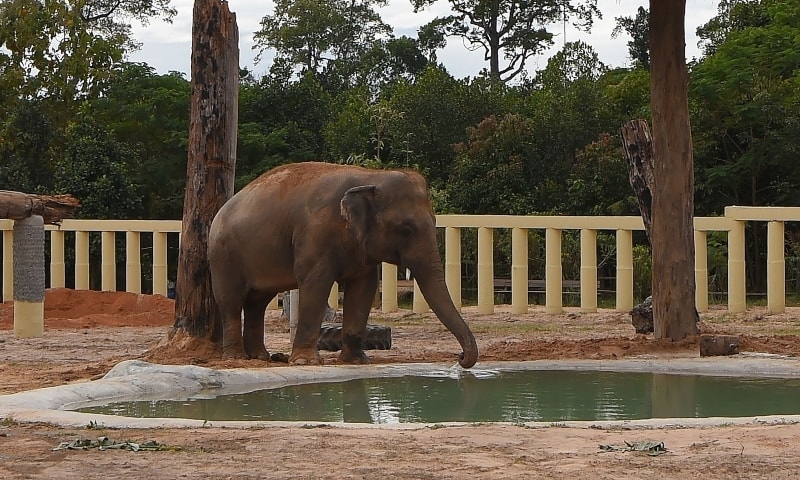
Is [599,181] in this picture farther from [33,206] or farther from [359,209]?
[359,209]

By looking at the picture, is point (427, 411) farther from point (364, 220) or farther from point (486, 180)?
point (486, 180)

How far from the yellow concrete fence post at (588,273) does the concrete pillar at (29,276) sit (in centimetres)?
770

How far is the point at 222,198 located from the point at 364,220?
213cm

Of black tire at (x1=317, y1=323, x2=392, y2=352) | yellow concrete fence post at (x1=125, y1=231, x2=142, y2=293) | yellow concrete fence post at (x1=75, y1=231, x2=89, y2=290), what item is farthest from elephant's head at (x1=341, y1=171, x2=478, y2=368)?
yellow concrete fence post at (x1=75, y1=231, x2=89, y2=290)

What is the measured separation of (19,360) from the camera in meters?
13.2

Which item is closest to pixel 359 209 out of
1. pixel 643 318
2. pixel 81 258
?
pixel 643 318

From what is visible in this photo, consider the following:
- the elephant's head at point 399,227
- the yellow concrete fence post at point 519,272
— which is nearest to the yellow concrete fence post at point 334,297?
the yellow concrete fence post at point 519,272

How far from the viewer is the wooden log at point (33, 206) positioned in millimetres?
15586

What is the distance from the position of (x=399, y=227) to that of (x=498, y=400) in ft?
8.57

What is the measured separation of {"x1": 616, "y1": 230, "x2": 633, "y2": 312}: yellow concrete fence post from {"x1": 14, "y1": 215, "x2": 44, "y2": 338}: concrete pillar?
8.06 metres

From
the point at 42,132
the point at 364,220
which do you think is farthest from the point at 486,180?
the point at 364,220

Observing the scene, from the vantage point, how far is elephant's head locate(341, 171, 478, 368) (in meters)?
11.0

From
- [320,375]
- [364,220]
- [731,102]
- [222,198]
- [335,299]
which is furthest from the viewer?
[731,102]

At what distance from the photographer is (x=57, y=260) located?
24.2 m
